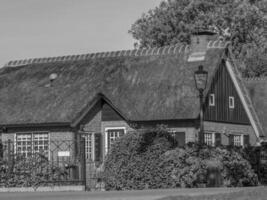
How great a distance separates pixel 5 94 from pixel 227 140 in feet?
38.5

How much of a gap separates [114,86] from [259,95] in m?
13.0

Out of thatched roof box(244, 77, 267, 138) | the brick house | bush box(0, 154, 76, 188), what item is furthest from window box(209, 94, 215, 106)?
bush box(0, 154, 76, 188)

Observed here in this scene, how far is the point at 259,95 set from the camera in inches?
1978

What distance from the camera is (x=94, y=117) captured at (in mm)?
38594

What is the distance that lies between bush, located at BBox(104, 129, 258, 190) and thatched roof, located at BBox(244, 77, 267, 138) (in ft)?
80.9

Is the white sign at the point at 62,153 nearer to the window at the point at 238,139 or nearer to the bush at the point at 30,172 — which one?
the bush at the point at 30,172

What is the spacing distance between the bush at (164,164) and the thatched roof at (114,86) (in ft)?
40.2

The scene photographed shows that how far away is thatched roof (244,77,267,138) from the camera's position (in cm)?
4950

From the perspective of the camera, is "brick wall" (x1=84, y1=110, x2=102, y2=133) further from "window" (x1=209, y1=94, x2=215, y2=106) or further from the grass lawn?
the grass lawn

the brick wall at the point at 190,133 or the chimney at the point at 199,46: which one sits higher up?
the chimney at the point at 199,46

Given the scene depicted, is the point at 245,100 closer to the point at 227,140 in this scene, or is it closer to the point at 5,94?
the point at 227,140

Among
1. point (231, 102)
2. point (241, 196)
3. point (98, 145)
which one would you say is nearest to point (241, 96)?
point (231, 102)

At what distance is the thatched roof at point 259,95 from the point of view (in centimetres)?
4950

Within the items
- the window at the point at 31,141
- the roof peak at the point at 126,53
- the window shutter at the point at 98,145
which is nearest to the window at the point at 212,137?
the roof peak at the point at 126,53
